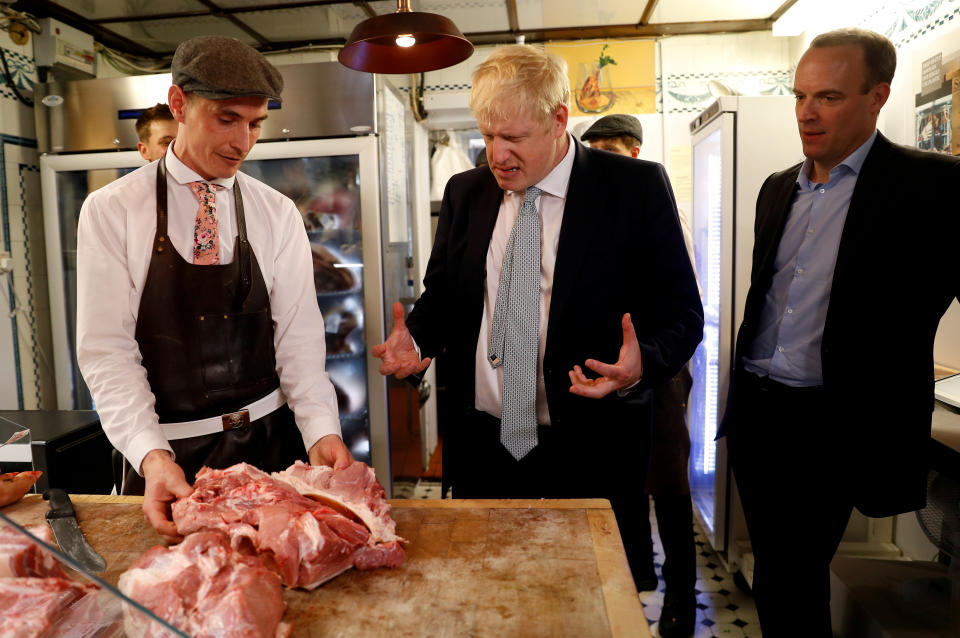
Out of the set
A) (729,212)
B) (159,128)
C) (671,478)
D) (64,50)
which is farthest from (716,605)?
(64,50)

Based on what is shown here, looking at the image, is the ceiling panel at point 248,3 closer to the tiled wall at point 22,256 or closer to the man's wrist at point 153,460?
the tiled wall at point 22,256

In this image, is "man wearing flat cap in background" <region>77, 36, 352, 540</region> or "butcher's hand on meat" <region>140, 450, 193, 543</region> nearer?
"butcher's hand on meat" <region>140, 450, 193, 543</region>

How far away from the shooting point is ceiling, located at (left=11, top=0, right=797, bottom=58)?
4.36m

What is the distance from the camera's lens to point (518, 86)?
1.78m

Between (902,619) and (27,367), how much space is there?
462 centimetres

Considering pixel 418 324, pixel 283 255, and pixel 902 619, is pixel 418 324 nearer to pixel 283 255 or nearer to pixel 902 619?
pixel 283 255

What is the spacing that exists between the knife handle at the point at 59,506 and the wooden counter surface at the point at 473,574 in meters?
0.03

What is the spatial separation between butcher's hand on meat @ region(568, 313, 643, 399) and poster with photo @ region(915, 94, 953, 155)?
2.01m

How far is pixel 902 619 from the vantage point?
7.30ft

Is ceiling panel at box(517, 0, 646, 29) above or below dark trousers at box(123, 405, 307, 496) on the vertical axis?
above

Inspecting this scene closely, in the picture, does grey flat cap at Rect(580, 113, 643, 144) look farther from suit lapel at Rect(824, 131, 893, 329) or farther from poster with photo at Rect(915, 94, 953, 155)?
suit lapel at Rect(824, 131, 893, 329)

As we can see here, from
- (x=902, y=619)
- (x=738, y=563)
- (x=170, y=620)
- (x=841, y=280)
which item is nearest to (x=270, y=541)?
(x=170, y=620)

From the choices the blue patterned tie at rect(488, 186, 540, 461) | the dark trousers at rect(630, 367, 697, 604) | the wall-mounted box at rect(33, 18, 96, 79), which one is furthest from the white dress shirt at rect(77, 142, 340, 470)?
the wall-mounted box at rect(33, 18, 96, 79)

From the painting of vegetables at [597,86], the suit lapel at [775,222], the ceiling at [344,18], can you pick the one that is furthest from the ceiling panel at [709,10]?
the suit lapel at [775,222]
